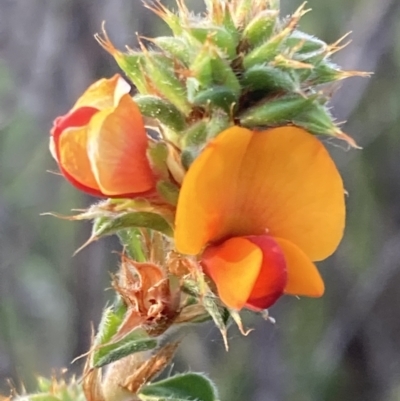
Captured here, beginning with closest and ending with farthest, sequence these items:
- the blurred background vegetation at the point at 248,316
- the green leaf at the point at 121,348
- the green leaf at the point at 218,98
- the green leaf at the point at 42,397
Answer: the green leaf at the point at 218,98
the green leaf at the point at 121,348
the green leaf at the point at 42,397
the blurred background vegetation at the point at 248,316

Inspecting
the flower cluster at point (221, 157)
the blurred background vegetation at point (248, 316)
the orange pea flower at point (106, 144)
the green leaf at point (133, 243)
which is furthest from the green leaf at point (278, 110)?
the blurred background vegetation at point (248, 316)

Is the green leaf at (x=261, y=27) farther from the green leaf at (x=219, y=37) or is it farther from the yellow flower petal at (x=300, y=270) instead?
the yellow flower petal at (x=300, y=270)

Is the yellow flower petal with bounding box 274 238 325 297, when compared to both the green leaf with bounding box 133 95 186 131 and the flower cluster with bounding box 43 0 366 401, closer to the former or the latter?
the flower cluster with bounding box 43 0 366 401

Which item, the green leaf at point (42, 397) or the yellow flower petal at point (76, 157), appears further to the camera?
the green leaf at point (42, 397)

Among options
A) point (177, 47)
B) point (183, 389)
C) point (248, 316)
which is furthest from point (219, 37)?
point (248, 316)

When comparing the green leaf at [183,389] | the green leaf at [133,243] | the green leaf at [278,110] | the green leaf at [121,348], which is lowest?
the green leaf at [183,389]

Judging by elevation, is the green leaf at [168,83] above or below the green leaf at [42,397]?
above

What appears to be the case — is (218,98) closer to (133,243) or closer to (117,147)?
(117,147)

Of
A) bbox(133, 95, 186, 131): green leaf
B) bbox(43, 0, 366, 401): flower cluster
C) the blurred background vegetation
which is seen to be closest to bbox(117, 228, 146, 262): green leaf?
bbox(43, 0, 366, 401): flower cluster
